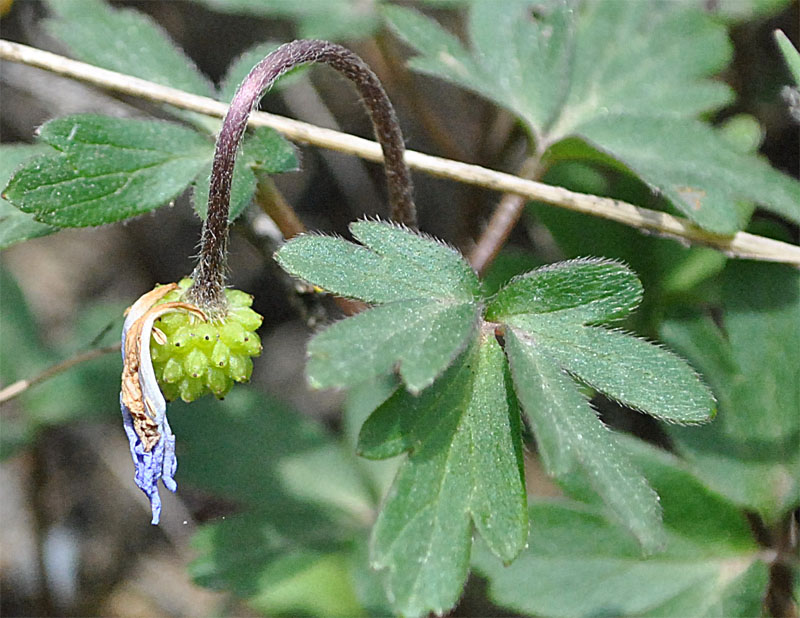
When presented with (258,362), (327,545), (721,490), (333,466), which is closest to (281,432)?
(333,466)

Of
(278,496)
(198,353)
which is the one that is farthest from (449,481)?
(278,496)

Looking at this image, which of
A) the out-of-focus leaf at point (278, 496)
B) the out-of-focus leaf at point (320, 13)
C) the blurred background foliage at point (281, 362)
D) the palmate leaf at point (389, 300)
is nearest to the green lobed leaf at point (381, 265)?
the palmate leaf at point (389, 300)

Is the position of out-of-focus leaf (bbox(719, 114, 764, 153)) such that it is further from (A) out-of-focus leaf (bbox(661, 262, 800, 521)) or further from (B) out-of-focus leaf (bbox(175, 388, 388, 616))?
(B) out-of-focus leaf (bbox(175, 388, 388, 616))

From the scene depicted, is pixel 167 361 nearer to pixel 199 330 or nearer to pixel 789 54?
pixel 199 330

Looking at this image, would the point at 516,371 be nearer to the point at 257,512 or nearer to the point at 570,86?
the point at 570,86

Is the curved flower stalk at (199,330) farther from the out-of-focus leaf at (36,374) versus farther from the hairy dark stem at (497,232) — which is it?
the out-of-focus leaf at (36,374)

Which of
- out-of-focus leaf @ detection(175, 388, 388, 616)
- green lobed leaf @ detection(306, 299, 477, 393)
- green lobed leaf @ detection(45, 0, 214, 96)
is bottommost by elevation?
out-of-focus leaf @ detection(175, 388, 388, 616)

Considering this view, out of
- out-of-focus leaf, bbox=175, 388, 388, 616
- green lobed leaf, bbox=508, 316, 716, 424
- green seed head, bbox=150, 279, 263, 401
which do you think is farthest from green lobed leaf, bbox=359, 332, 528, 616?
out-of-focus leaf, bbox=175, 388, 388, 616
